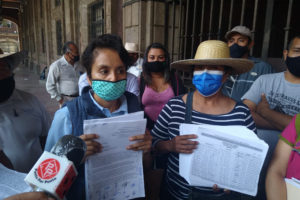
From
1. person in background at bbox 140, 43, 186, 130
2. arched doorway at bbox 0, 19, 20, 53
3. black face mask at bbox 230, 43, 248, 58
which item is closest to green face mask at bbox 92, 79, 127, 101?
person in background at bbox 140, 43, 186, 130

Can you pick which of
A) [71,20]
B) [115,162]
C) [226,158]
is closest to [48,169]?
[115,162]

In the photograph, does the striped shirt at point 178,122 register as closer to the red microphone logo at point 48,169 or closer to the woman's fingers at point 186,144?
the woman's fingers at point 186,144

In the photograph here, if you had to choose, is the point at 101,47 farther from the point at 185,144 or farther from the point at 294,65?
the point at 294,65

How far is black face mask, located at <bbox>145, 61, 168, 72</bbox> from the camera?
2.60m

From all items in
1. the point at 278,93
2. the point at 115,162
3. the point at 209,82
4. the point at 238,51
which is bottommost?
the point at 115,162

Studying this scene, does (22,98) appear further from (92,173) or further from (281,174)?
(281,174)

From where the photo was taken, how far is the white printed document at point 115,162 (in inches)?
40.9

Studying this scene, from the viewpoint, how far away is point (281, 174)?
1.10m

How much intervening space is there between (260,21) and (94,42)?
5473mm

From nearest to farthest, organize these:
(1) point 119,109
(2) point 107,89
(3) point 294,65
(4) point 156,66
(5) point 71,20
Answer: (2) point 107,89
(1) point 119,109
(3) point 294,65
(4) point 156,66
(5) point 71,20

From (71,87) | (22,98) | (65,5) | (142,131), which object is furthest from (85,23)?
(142,131)

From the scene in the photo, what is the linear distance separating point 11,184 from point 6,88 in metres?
0.83

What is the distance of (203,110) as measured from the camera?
1369 mm

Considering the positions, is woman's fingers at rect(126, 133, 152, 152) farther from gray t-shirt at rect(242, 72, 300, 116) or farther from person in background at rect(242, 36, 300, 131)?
gray t-shirt at rect(242, 72, 300, 116)
